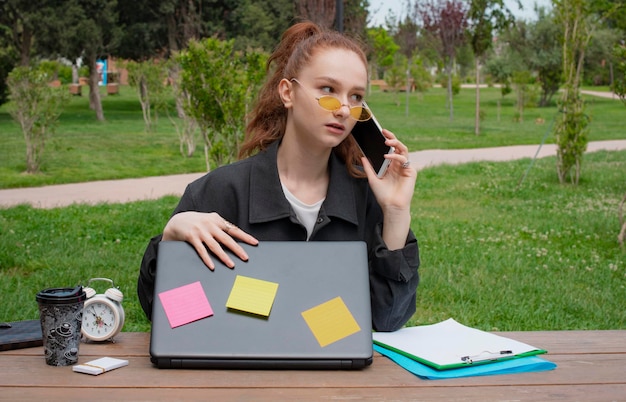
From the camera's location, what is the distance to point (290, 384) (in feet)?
5.43

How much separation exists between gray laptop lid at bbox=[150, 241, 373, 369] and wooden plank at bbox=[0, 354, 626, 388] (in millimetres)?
30

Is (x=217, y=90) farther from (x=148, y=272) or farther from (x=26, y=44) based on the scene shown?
(x=26, y=44)

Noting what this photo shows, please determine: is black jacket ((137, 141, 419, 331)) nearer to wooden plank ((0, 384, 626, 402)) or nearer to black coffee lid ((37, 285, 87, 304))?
black coffee lid ((37, 285, 87, 304))

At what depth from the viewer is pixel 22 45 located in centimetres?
2439

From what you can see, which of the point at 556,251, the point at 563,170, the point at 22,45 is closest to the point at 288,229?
the point at 556,251

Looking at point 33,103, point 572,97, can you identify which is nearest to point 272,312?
point 572,97

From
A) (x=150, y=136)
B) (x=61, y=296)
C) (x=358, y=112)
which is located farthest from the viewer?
(x=150, y=136)

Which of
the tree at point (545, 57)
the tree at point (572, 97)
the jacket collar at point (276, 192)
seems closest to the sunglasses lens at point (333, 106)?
the jacket collar at point (276, 192)

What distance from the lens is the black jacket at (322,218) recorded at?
2.18 metres

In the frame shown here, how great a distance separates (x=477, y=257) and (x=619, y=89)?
3.12 m

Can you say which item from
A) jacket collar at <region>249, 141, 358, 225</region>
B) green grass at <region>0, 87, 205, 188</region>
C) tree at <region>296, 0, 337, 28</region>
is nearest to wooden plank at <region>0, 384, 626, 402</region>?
jacket collar at <region>249, 141, 358, 225</region>

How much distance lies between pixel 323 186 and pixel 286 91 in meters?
0.30

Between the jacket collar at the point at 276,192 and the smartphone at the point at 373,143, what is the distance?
0.08m

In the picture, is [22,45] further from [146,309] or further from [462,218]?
[146,309]
